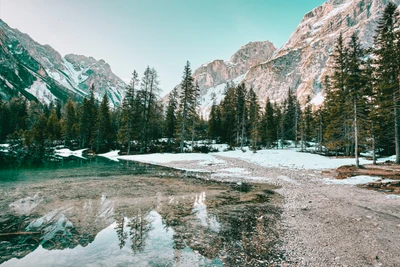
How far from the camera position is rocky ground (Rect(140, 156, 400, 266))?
4892 mm

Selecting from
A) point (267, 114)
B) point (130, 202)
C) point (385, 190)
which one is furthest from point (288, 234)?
point (267, 114)

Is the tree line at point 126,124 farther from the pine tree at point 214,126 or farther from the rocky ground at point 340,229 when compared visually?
the rocky ground at point 340,229

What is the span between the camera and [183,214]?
8.31 meters

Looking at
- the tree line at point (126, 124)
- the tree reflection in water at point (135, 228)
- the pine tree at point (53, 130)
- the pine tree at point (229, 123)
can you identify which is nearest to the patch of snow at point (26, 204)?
the tree reflection in water at point (135, 228)

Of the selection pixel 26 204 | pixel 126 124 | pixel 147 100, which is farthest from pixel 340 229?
pixel 126 124

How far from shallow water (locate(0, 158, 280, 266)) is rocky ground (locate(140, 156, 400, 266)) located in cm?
63

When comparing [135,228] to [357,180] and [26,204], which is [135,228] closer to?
[26,204]

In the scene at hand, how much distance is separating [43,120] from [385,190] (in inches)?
3128

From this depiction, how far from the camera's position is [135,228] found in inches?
266

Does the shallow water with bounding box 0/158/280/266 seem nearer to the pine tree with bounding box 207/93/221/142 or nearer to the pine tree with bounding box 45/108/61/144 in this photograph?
the pine tree with bounding box 207/93/221/142

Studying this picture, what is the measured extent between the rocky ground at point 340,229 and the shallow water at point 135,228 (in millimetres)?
627

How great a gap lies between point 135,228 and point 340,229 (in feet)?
21.4

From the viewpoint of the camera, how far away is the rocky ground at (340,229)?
4.89 meters

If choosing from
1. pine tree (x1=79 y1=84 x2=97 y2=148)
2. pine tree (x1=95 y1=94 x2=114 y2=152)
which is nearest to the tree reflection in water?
pine tree (x1=95 y1=94 x2=114 y2=152)
